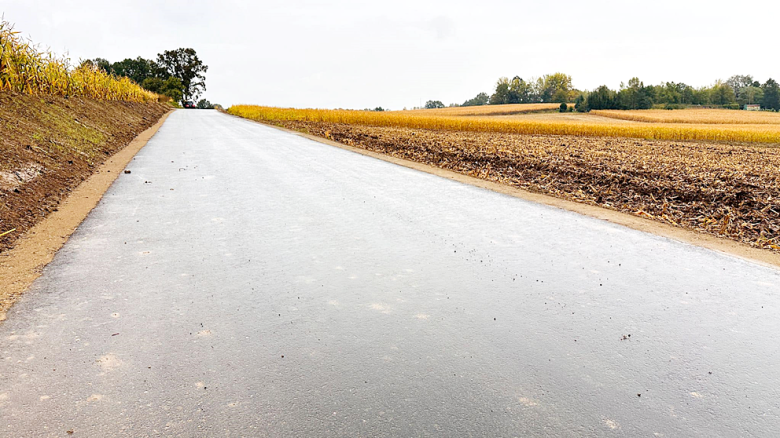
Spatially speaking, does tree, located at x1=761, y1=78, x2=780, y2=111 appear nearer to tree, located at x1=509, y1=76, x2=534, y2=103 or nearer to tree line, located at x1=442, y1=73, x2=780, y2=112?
tree line, located at x1=442, y1=73, x2=780, y2=112

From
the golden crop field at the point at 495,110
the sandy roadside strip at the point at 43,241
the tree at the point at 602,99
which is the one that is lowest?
the sandy roadside strip at the point at 43,241

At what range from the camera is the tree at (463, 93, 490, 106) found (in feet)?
549

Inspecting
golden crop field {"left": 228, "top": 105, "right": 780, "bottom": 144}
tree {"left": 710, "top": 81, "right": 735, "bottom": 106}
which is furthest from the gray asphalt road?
tree {"left": 710, "top": 81, "right": 735, "bottom": 106}

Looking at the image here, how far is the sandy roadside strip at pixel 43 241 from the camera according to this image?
15.5 ft

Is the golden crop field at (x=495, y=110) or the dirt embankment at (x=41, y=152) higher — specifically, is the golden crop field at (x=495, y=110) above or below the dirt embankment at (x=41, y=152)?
above

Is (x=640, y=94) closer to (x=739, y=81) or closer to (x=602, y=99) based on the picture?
(x=602, y=99)

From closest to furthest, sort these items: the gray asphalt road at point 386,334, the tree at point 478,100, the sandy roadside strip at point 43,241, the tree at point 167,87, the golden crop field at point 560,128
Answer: the gray asphalt road at point 386,334 → the sandy roadside strip at point 43,241 → the golden crop field at point 560,128 → the tree at point 167,87 → the tree at point 478,100

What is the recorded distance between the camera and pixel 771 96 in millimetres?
111375

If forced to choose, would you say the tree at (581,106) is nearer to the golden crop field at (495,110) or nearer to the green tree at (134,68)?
the golden crop field at (495,110)

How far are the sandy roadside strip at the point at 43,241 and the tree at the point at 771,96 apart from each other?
450 ft

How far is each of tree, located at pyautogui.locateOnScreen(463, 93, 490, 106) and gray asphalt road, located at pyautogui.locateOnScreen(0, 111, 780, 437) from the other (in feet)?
545

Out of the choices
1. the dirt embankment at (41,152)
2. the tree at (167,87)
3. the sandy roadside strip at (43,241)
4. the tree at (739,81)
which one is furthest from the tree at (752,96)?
the sandy roadside strip at (43,241)

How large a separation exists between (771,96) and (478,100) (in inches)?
3235

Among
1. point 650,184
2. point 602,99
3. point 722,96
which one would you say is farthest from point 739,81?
point 650,184
